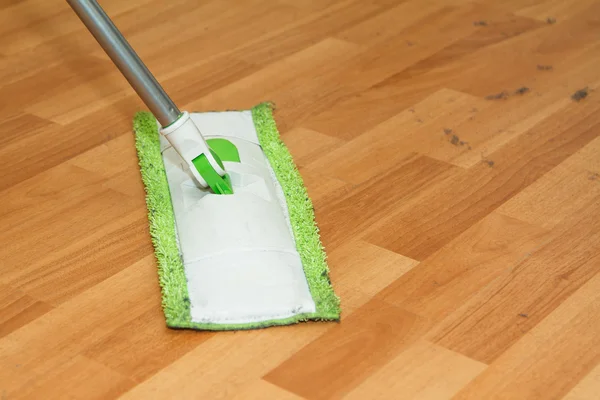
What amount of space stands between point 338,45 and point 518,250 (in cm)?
68

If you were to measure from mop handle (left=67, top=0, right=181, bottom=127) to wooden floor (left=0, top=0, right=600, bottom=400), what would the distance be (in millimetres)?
151

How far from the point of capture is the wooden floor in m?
0.84

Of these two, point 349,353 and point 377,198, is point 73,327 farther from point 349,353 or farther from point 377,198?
point 377,198

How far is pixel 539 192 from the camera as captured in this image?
1.11 meters

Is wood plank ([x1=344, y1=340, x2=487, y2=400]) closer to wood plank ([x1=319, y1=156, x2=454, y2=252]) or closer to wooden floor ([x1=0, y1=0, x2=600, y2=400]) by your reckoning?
wooden floor ([x1=0, y1=0, x2=600, y2=400])

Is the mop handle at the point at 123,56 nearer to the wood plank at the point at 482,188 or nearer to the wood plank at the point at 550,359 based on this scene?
the wood plank at the point at 482,188

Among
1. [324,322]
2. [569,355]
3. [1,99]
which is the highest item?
[1,99]

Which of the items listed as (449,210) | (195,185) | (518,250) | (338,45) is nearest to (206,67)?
(338,45)

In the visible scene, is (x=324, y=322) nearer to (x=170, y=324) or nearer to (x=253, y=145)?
(x=170, y=324)

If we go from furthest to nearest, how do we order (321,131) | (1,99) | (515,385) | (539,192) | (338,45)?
(338,45) < (1,99) < (321,131) < (539,192) < (515,385)

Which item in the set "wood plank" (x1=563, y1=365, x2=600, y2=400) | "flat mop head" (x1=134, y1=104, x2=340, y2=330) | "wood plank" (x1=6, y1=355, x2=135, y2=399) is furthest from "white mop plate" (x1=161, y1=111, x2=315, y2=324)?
"wood plank" (x1=563, y1=365, x2=600, y2=400)

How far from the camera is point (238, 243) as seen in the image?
0.95m

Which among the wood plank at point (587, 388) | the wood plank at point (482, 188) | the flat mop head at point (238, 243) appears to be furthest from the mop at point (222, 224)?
the wood plank at point (587, 388)

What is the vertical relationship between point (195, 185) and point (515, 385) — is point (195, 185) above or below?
above
